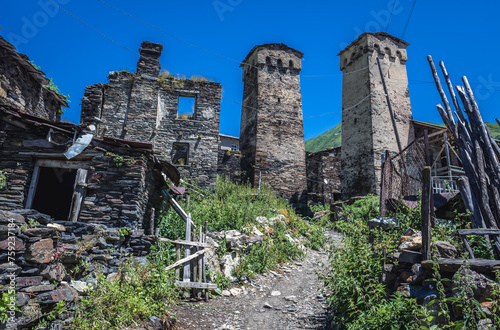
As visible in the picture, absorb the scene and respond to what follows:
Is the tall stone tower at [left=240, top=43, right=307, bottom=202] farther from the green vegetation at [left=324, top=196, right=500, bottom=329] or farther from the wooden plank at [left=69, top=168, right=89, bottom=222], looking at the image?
the green vegetation at [left=324, top=196, right=500, bottom=329]

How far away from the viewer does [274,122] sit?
1842 cm

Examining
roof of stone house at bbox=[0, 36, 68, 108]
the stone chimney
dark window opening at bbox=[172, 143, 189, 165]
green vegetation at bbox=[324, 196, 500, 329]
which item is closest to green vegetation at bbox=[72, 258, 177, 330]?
green vegetation at bbox=[324, 196, 500, 329]

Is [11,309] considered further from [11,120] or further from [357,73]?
[357,73]

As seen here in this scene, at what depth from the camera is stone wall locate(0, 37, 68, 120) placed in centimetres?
920

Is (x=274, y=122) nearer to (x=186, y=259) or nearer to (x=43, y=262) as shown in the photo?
(x=186, y=259)

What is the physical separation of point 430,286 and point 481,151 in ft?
10.6

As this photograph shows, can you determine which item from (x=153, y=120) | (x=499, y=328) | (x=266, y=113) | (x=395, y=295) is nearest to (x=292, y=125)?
(x=266, y=113)

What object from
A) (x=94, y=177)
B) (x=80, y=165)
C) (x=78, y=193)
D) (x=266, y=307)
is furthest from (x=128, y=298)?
(x=80, y=165)

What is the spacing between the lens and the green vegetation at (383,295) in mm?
3365

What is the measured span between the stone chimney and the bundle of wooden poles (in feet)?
39.8

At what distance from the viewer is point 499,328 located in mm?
2973

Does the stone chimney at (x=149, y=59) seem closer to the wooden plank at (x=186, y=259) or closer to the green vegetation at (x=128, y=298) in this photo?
the wooden plank at (x=186, y=259)

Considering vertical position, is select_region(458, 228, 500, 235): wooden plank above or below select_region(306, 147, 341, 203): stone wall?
below

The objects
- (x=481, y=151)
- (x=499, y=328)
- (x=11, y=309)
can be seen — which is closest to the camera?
(x=499, y=328)
